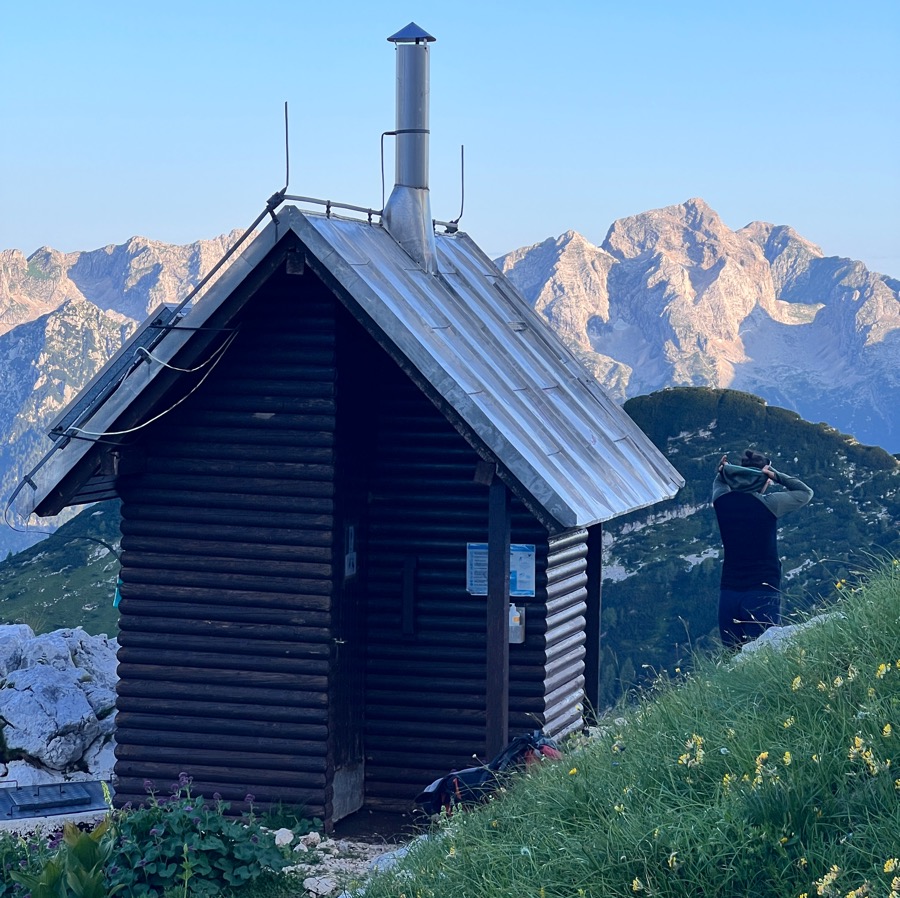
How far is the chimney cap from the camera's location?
1234 cm

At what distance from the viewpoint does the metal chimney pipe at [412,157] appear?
1234 cm

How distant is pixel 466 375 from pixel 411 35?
4056 millimetres

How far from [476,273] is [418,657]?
4.50m

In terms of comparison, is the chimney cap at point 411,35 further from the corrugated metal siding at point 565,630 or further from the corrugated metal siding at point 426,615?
the corrugated metal siding at point 565,630

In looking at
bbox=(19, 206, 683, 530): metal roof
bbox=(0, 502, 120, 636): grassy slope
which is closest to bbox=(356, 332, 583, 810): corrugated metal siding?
bbox=(19, 206, 683, 530): metal roof

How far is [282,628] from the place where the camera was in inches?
426

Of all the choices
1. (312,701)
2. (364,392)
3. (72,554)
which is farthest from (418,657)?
(72,554)

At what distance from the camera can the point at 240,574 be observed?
1098cm

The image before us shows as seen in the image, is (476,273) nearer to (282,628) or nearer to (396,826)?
(282,628)

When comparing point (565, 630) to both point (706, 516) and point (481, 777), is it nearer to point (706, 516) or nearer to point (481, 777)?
point (481, 777)

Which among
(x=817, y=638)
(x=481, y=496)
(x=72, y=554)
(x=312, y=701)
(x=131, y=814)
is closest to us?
(x=817, y=638)

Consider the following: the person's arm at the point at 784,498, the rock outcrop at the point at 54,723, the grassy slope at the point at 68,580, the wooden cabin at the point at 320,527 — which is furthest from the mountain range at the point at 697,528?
the wooden cabin at the point at 320,527

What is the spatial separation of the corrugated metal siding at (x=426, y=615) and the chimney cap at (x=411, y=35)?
325 centimetres

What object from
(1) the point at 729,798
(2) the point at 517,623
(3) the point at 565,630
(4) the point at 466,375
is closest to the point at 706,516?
(3) the point at 565,630
